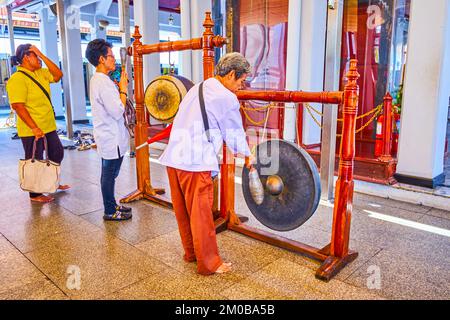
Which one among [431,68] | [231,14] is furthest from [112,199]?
[231,14]

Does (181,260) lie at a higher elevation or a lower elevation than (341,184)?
lower

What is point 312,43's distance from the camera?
6145mm

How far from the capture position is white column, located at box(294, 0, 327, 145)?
612cm

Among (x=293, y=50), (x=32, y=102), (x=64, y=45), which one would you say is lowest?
(x=32, y=102)

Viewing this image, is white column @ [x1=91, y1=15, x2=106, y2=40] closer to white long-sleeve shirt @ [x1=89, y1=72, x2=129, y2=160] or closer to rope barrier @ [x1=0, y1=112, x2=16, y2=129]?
rope barrier @ [x1=0, y1=112, x2=16, y2=129]

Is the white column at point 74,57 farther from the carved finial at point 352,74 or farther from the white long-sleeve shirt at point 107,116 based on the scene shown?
the carved finial at point 352,74

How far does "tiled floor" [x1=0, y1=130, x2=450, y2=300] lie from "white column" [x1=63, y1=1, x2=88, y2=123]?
288 inches

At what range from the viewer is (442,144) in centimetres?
467

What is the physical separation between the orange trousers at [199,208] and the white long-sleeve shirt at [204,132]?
3.1 inches

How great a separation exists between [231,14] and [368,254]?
265 inches

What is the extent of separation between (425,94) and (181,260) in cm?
342

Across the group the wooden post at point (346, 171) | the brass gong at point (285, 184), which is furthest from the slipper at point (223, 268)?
the wooden post at point (346, 171)

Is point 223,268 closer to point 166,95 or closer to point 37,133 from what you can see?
point 166,95

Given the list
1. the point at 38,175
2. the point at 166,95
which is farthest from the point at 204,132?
the point at 38,175
